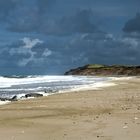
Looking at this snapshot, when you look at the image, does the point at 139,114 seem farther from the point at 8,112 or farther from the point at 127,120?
the point at 8,112

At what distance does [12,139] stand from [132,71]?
492 ft

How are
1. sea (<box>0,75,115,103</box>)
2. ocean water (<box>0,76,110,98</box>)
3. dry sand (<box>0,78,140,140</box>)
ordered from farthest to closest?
ocean water (<box>0,76,110,98</box>) < sea (<box>0,75,115,103</box>) < dry sand (<box>0,78,140,140</box>)

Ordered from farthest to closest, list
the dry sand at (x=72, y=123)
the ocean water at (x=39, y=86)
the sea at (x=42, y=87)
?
the ocean water at (x=39, y=86) → the sea at (x=42, y=87) → the dry sand at (x=72, y=123)

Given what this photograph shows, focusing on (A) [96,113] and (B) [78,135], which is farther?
(A) [96,113]

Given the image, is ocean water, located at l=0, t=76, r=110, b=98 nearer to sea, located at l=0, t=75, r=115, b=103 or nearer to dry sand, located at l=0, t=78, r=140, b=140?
sea, located at l=0, t=75, r=115, b=103

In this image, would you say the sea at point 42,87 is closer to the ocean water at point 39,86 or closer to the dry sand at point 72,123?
the ocean water at point 39,86

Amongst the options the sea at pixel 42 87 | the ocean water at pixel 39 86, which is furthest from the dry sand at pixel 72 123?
the ocean water at pixel 39 86

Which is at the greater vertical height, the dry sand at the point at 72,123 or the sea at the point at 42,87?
the sea at the point at 42,87

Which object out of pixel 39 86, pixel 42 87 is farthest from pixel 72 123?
pixel 39 86

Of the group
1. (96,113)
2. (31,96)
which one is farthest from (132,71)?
(96,113)

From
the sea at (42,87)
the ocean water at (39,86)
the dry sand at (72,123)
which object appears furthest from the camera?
the ocean water at (39,86)

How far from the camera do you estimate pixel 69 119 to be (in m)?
16.1

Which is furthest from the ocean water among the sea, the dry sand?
the dry sand

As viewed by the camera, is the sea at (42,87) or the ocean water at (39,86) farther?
the ocean water at (39,86)
